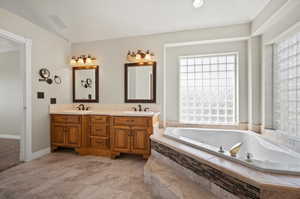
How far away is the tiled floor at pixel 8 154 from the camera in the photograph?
2.46 meters

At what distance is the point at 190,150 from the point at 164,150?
0.46m

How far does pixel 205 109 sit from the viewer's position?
305cm

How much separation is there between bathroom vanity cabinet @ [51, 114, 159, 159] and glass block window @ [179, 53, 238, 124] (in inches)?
31.5

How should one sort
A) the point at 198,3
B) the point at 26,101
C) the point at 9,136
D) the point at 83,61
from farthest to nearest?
the point at 9,136, the point at 83,61, the point at 26,101, the point at 198,3

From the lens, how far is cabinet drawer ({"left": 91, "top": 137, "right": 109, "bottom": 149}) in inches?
112

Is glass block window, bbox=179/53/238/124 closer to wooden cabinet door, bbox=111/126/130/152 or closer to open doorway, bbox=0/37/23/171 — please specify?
wooden cabinet door, bbox=111/126/130/152

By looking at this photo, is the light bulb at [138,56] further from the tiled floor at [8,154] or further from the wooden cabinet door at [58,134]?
the tiled floor at [8,154]

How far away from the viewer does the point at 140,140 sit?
2643mm

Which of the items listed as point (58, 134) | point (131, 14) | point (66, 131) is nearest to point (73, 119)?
point (66, 131)

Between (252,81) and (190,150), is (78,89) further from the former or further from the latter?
(252,81)

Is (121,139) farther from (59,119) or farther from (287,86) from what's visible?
(287,86)

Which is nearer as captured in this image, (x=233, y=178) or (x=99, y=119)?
(x=233, y=178)

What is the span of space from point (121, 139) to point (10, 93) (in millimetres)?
3721

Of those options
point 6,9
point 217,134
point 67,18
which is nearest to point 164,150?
point 217,134
